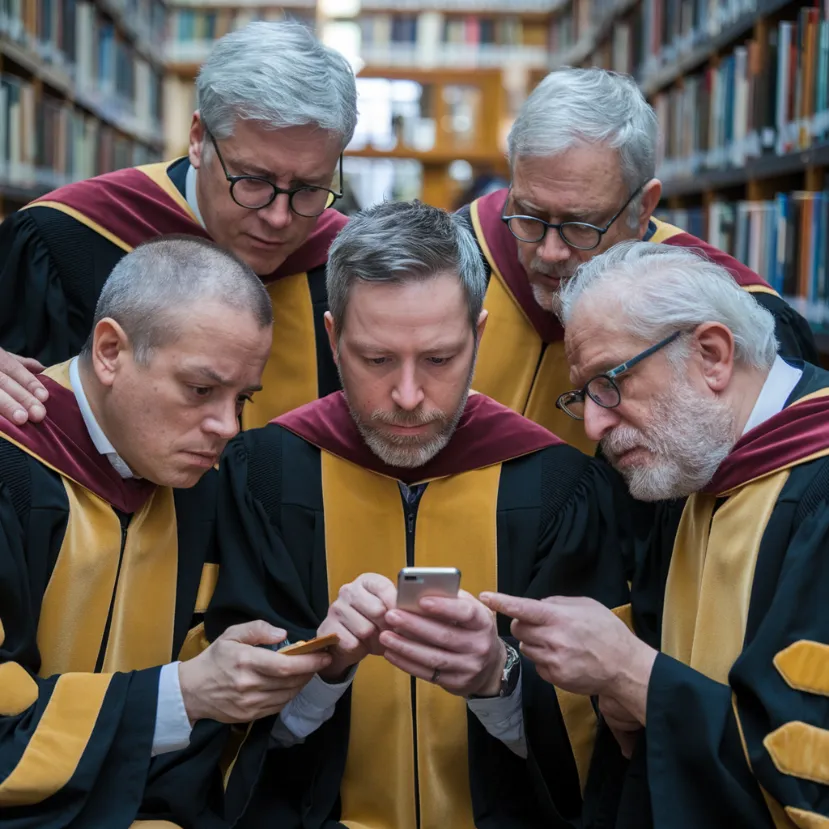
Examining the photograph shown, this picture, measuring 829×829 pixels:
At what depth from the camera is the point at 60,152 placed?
7203mm

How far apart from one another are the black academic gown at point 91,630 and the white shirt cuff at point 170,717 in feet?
0.07

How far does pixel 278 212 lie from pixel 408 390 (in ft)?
2.50

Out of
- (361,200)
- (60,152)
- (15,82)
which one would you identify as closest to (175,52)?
(361,200)

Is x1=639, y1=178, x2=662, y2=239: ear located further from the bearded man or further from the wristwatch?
the wristwatch

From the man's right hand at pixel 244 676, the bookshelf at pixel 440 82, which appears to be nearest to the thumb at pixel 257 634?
the man's right hand at pixel 244 676

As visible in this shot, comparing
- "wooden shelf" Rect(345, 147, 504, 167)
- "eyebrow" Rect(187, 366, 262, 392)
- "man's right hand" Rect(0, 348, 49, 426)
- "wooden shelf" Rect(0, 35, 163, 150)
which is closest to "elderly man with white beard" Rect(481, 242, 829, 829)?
"eyebrow" Rect(187, 366, 262, 392)

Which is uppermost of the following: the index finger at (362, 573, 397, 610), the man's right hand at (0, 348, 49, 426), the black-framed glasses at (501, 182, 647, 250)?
the black-framed glasses at (501, 182, 647, 250)

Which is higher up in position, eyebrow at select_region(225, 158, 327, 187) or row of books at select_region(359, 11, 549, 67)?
row of books at select_region(359, 11, 549, 67)

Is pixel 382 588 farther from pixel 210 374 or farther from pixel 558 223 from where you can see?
pixel 558 223

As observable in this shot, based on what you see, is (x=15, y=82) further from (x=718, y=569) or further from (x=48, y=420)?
(x=718, y=569)

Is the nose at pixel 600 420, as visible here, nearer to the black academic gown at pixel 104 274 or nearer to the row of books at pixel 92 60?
the black academic gown at pixel 104 274

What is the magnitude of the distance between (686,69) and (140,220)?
174 inches

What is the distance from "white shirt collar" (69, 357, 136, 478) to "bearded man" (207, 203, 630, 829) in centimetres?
28

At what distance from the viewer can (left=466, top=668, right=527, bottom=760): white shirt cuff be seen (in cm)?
262
